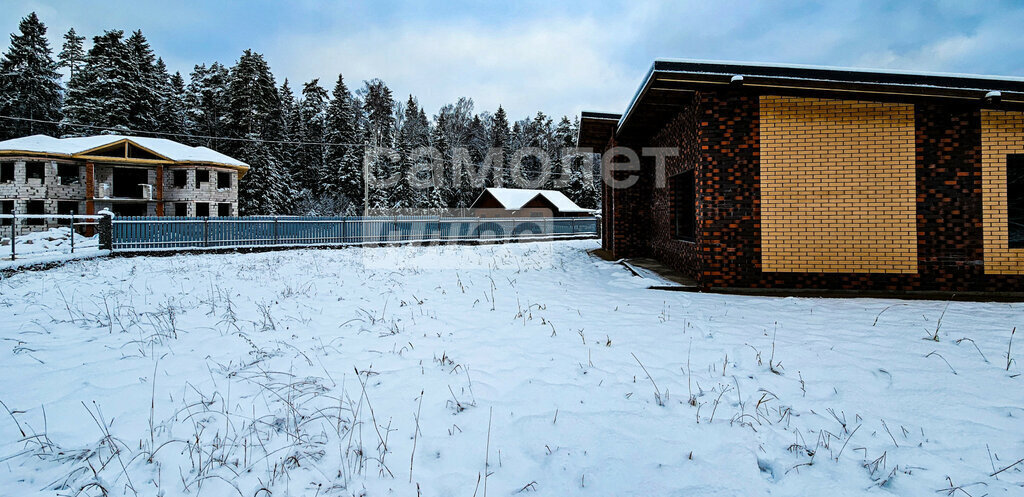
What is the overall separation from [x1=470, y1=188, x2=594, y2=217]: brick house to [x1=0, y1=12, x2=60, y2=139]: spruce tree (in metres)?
38.5

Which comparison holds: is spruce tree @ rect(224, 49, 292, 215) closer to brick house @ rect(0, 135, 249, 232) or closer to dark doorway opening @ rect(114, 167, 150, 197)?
brick house @ rect(0, 135, 249, 232)

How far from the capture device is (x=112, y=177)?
26.8 metres

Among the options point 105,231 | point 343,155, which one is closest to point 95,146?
point 343,155

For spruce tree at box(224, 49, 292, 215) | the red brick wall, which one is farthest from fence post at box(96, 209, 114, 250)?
spruce tree at box(224, 49, 292, 215)

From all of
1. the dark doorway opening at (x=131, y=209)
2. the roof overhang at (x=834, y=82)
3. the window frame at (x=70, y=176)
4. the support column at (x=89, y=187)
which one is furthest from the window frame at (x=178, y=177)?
the roof overhang at (x=834, y=82)

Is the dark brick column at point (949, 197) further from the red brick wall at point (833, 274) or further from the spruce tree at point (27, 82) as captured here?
the spruce tree at point (27, 82)

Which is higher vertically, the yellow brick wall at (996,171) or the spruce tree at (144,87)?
the spruce tree at (144,87)

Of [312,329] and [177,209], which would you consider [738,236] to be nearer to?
[312,329]

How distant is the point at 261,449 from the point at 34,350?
11.3ft

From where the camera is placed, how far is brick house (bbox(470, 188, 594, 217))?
32.2 meters

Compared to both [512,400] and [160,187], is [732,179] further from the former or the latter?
[160,187]

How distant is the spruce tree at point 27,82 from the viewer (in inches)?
1439

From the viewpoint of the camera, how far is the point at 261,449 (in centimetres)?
254

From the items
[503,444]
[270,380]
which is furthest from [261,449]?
[503,444]
